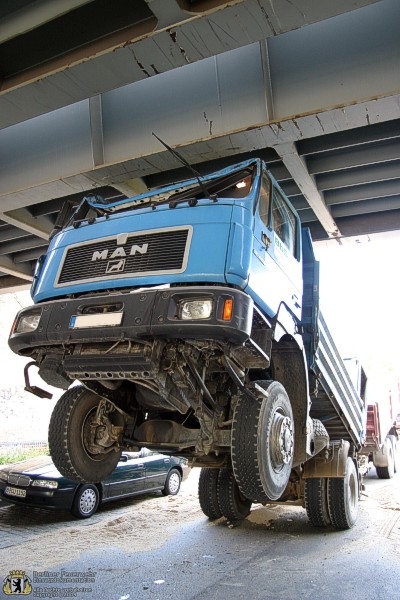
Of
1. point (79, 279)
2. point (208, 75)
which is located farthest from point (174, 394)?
point (208, 75)

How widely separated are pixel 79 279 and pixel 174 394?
1198 mm

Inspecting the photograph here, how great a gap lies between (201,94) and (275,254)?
2533 mm

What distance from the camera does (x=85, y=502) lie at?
766cm

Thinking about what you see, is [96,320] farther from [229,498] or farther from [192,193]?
[229,498]

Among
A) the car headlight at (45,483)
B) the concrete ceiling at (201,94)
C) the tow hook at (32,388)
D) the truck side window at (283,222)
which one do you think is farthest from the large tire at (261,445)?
the car headlight at (45,483)

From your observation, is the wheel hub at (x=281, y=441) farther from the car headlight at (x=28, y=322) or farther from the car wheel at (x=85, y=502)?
the car wheel at (x=85, y=502)

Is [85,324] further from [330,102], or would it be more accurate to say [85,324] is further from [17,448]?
[17,448]

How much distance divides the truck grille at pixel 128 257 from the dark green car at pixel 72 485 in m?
3.98

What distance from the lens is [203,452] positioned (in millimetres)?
3814

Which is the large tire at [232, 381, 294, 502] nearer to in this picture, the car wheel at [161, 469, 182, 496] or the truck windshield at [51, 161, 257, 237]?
the truck windshield at [51, 161, 257, 237]

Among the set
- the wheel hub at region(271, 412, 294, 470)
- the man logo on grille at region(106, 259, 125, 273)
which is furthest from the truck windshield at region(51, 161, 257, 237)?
the wheel hub at region(271, 412, 294, 470)

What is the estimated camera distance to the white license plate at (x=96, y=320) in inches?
124

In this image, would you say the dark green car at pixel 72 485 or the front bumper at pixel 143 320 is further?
the dark green car at pixel 72 485

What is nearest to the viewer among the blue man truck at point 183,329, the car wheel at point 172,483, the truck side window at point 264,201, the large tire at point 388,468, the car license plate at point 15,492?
the blue man truck at point 183,329
